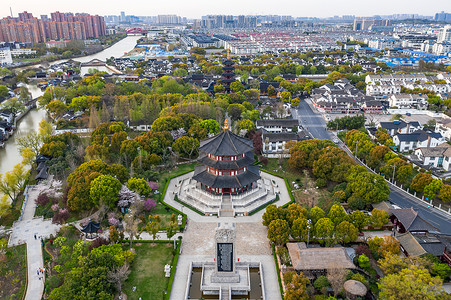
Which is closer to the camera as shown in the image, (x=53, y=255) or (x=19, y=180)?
(x=53, y=255)

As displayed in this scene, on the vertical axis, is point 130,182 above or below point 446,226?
above

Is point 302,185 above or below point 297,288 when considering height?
below

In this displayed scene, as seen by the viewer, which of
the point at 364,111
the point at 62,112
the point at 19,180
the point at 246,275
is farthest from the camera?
the point at 364,111

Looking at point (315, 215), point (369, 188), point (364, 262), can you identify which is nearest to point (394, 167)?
point (369, 188)

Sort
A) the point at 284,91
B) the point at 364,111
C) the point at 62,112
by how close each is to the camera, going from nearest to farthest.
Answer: the point at 62,112
the point at 364,111
the point at 284,91

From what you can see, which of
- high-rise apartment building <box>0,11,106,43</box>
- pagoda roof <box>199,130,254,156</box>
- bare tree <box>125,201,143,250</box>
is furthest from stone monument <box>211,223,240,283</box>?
high-rise apartment building <box>0,11,106,43</box>

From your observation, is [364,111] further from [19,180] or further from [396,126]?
[19,180]

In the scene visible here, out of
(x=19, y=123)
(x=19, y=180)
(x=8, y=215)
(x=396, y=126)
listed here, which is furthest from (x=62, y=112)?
(x=396, y=126)

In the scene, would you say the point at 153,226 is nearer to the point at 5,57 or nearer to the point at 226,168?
the point at 226,168
